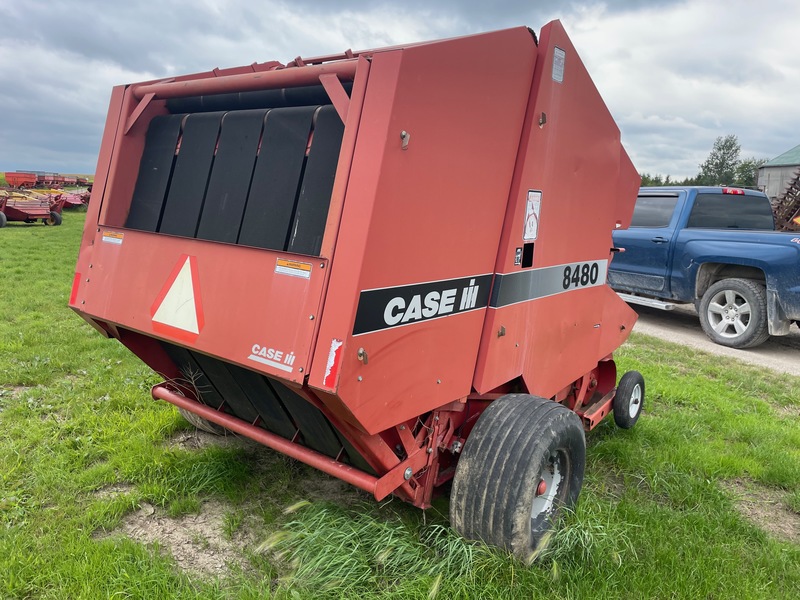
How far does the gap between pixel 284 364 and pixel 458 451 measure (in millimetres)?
1080

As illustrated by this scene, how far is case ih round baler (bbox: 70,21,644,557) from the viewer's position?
1.98 m

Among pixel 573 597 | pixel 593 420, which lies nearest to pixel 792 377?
pixel 593 420

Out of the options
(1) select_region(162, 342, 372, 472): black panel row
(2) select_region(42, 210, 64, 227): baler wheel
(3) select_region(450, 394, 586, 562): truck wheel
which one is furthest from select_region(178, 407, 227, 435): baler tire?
(2) select_region(42, 210, 64, 227): baler wheel

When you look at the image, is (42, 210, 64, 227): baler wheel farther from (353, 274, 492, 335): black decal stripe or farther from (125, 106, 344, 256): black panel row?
(353, 274, 492, 335): black decal stripe

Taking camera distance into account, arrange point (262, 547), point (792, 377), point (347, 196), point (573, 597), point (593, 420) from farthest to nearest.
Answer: point (792, 377) → point (593, 420) → point (262, 547) → point (573, 597) → point (347, 196)

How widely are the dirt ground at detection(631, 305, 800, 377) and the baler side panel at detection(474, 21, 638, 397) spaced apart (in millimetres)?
4087

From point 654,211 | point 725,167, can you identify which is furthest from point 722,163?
point 654,211

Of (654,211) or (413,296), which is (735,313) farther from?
(413,296)

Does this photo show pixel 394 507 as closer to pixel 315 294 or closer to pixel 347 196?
pixel 315 294

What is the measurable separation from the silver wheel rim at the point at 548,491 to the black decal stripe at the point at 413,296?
2.98ft

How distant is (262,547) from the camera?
8.43ft

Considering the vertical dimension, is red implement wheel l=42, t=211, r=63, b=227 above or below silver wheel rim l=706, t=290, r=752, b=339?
below

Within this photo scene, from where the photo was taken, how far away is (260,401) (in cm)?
283

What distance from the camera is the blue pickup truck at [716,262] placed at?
684 centimetres
